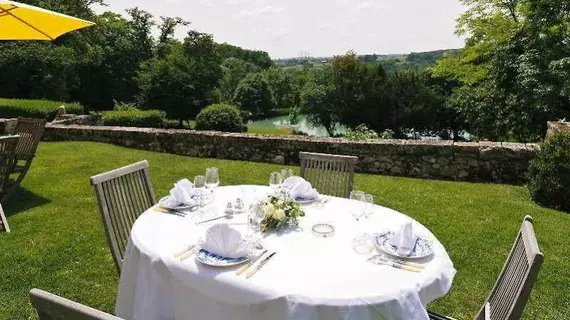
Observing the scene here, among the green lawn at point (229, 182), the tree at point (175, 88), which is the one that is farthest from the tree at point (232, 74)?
the green lawn at point (229, 182)

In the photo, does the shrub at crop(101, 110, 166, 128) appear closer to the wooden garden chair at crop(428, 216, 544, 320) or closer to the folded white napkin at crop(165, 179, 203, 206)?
the folded white napkin at crop(165, 179, 203, 206)

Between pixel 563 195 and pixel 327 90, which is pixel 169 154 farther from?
pixel 327 90

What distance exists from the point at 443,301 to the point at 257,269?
79.4 inches

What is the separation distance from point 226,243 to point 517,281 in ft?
4.42

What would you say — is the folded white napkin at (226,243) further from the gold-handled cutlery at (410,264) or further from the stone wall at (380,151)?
the stone wall at (380,151)

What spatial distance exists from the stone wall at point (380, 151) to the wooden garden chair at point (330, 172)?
12.6 ft

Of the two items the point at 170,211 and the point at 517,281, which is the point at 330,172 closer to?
the point at 170,211

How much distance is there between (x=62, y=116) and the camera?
37.0 ft

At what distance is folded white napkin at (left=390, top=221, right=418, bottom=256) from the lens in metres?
2.00

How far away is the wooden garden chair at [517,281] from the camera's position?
1.69m

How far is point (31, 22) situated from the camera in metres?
3.97

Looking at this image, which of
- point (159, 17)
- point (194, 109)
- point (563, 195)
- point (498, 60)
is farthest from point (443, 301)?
point (159, 17)

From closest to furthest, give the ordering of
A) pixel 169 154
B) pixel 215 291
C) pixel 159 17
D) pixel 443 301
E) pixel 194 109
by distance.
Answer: pixel 215 291 → pixel 443 301 → pixel 169 154 → pixel 194 109 → pixel 159 17

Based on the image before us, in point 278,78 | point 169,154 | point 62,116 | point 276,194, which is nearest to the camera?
point 276,194
